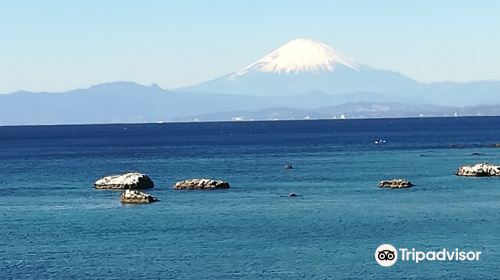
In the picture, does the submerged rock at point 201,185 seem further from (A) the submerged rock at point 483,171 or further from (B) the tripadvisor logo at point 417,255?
(B) the tripadvisor logo at point 417,255

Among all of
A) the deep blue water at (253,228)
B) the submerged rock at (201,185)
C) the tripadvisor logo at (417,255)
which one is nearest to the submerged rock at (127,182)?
the deep blue water at (253,228)

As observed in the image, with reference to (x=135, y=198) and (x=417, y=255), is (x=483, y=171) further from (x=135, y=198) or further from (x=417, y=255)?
(x=417, y=255)

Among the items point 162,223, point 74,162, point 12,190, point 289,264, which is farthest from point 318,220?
point 74,162

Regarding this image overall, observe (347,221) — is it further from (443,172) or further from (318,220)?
(443,172)

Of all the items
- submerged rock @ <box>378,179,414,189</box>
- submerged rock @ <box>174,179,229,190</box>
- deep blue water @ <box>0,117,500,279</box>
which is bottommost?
deep blue water @ <box>0,117,500,279</box>

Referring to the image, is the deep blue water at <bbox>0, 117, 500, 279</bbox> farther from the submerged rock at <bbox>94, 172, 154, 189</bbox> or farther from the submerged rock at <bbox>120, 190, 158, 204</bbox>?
the submerged rock at <bbox>94, 172, 154, 189</bbox>

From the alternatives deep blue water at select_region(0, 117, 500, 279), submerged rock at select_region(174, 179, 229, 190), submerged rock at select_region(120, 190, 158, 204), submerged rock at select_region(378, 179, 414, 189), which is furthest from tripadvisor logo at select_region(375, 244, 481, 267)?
submerged rock at select_region(174, 179, 229, 190)

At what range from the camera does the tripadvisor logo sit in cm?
6948

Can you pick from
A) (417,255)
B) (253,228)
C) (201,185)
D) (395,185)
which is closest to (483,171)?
(395,185)

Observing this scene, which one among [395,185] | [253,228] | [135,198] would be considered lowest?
[253,228]

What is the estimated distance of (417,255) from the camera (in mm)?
70812

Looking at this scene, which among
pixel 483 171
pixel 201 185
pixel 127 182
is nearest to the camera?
pixel 201 185

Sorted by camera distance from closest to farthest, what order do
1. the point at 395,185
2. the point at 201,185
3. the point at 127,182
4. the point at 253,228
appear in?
1. the point at 253,228
2. the point at 395,185
3. the point at 201,185
4. the point at 127,182

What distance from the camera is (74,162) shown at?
7751 inches
